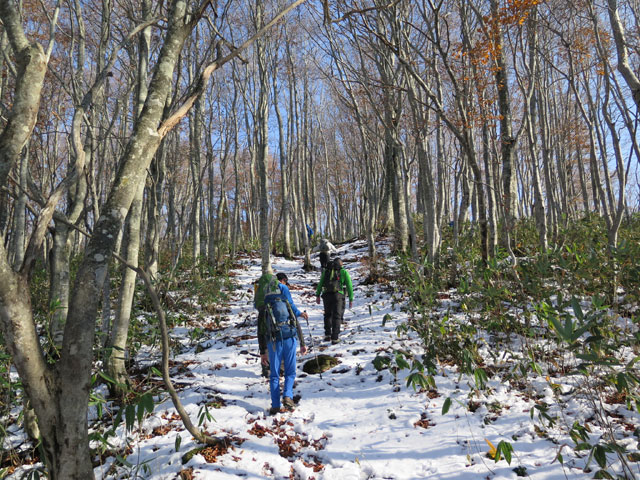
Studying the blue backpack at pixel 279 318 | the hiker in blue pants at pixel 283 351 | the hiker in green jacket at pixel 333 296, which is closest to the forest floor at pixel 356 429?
the hiker in blue pants at pixel 283 351

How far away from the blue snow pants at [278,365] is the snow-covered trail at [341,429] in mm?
239

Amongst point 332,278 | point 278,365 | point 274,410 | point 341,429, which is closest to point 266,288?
point 278,365

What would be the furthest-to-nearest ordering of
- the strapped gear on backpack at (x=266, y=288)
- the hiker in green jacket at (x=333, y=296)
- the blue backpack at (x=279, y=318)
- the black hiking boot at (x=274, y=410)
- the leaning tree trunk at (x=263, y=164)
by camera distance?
the leaning tree trunk at (x=263, y=164) → the hiker in green jacket at (x=333, y=296) → the strapped gear on backpack at (x=266, y=288) → the blue backpack at (x=279, y=318) → the black hiking boot at (x=274, y=410)

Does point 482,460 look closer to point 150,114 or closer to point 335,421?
point 335,421

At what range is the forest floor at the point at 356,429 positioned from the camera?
111 inches

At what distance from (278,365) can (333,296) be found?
2.09m

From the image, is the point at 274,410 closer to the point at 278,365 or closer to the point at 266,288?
the point at 278,365

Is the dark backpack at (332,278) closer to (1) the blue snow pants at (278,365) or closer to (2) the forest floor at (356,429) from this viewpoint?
(2) the forest floor at (356,429)

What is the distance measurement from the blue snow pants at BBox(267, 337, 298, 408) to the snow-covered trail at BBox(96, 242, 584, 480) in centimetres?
24

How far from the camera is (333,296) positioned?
18.9 ft

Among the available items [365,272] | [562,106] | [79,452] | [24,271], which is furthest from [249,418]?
[562,106]

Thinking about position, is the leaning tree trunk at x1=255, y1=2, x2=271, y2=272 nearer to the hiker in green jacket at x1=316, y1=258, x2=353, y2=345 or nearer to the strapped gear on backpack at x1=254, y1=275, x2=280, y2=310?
the hiker in green jacket at x1=316, y1=258, x2=353, y2=345

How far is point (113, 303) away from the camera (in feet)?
23.8

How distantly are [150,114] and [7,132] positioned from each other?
2.36 feet
